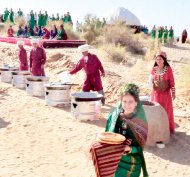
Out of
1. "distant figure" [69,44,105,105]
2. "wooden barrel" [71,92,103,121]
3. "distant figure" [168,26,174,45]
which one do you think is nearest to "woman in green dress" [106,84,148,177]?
"wooden barrel" [71,92,103,121]

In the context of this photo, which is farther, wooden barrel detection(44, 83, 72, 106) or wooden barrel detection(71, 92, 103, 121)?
wooden barrel detection(44, 83, 72, 106)

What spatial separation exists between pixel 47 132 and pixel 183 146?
237 centimetres

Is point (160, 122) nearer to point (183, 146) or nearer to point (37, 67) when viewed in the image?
point (183, 146)

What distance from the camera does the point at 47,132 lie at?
7.81m

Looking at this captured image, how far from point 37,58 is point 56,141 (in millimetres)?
4868

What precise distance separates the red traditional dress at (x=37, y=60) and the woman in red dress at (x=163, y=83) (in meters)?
4.75

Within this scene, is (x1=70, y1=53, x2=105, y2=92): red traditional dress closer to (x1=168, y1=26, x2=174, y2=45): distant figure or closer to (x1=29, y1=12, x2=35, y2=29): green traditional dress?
(x1=29, y1=12, x2=35, y2=29): green traditional dress

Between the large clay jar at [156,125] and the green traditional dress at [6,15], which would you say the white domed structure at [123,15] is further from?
the large clay jar at [156,125]

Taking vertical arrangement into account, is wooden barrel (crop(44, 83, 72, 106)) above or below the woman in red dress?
below

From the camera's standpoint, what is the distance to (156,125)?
7.02 meters

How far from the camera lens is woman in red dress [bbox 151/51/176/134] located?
727 cm

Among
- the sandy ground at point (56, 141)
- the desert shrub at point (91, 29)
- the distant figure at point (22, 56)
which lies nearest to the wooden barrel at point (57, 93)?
the sandy ground at point (56, 141)

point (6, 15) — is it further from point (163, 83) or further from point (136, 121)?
point (136, 121)

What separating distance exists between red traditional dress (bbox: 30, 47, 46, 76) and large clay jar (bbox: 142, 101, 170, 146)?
521 cm
